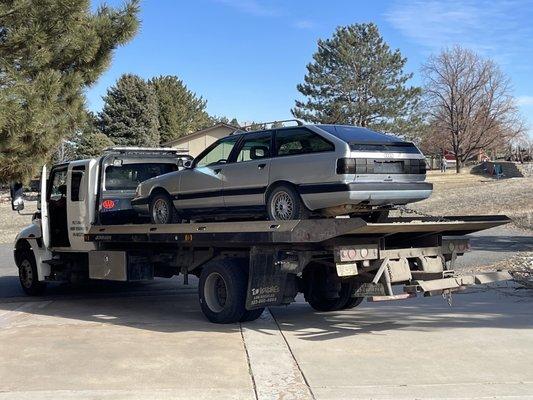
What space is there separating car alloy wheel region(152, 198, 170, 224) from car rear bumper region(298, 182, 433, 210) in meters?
2.69

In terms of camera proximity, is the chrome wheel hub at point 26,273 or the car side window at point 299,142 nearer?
the car side window at point 299,142

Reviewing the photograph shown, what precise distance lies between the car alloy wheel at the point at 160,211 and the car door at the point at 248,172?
1.35 m

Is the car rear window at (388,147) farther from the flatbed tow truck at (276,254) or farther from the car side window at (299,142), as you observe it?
the flatbed tow truck at (276,254)

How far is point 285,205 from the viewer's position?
7.83 meters

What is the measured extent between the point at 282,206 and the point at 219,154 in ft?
5.24

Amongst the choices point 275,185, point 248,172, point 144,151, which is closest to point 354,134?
point 275,185

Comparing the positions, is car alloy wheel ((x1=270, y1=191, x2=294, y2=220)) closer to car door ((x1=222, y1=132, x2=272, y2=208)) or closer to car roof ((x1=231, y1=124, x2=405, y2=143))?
car door ((x1=222, y1=132, x2=272, y2=208))

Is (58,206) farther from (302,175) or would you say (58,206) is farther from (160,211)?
(302,175)

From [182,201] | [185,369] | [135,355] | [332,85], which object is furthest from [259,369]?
[332,85]

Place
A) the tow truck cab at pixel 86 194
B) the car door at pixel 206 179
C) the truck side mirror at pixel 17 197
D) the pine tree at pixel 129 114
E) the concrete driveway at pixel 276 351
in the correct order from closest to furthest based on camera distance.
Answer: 1. the concrete driveway at pixel 276 351
2. the car door at pixel 206 179
3. the tow truck cab at pixel 86 194
4. the truck side mirror at pixel 17 197
5. the pine tree at pixel 129 114

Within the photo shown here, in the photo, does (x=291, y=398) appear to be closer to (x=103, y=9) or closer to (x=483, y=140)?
(x=103, y=9)

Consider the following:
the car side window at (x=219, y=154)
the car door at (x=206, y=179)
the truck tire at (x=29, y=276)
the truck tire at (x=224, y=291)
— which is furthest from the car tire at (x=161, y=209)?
the truck tire at (x=29, y=276)

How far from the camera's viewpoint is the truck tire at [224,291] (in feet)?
27.7

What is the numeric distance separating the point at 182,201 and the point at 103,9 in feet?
11.6
